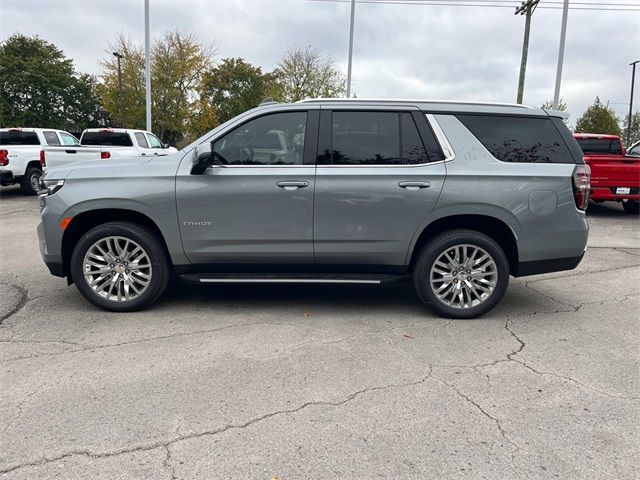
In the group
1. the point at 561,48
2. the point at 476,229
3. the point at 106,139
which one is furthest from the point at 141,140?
the point at 561,48

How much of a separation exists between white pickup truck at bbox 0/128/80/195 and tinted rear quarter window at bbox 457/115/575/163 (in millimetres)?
12257

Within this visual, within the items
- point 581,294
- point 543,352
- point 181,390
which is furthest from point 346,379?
point 581,294

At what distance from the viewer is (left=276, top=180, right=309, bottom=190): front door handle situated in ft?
14.1

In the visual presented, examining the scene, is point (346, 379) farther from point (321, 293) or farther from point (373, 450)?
point (321, 293)

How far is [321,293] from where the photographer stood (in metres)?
5.25

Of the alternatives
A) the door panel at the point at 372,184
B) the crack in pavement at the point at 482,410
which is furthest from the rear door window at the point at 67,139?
the crack in pavement at the point at 482,410

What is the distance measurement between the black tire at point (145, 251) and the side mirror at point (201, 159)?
767 mm

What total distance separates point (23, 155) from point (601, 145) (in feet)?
53.2

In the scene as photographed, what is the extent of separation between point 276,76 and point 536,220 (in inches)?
1739

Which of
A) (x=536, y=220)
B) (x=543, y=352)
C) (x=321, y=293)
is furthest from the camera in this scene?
(x=321, y=293)

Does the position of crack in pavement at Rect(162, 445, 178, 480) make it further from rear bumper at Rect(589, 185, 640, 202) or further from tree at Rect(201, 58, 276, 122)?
tree at Rect(201, 58, 276, 122)

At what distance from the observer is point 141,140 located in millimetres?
15547

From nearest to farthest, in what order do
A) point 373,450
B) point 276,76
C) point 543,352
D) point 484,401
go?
point 373,450 < point 484,401 < point 543,352 < point 276,76

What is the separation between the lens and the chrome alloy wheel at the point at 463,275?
14.5ft
